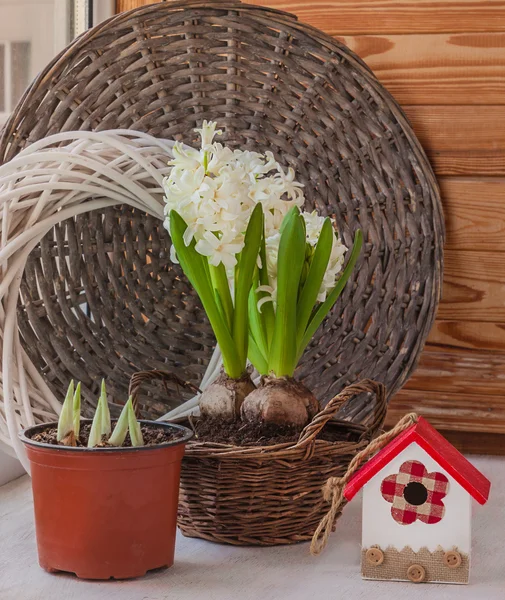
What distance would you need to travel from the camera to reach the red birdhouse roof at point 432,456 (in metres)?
0.76

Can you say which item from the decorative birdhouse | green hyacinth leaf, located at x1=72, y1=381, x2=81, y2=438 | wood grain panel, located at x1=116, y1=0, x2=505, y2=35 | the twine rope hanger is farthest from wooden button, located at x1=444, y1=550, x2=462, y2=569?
wood grain panel, located at x1=116, y1=0, x2=505, y2=35

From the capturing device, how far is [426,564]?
78 cm

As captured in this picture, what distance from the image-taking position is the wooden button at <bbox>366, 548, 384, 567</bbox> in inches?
30.8

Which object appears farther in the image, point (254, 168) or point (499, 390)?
point (499, 390)

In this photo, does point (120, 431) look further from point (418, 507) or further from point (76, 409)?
point (418, 507)

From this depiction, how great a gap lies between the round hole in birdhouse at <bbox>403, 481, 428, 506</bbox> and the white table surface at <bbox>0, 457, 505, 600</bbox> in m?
0.08

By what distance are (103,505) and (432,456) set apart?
0.99 feet

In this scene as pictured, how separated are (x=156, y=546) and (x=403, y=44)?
0.93 metres

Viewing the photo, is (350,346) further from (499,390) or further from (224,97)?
(224,97)

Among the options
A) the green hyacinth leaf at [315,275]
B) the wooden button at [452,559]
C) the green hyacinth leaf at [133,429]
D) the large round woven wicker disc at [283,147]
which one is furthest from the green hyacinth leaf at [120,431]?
the large round woven wicker disc at [283,147]

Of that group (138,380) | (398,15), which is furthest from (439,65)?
(138,380)

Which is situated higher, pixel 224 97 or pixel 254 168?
pixel 224 97

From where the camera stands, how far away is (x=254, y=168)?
85 centimetres

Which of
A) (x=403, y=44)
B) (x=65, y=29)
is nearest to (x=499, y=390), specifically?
(x=403, y=44)
